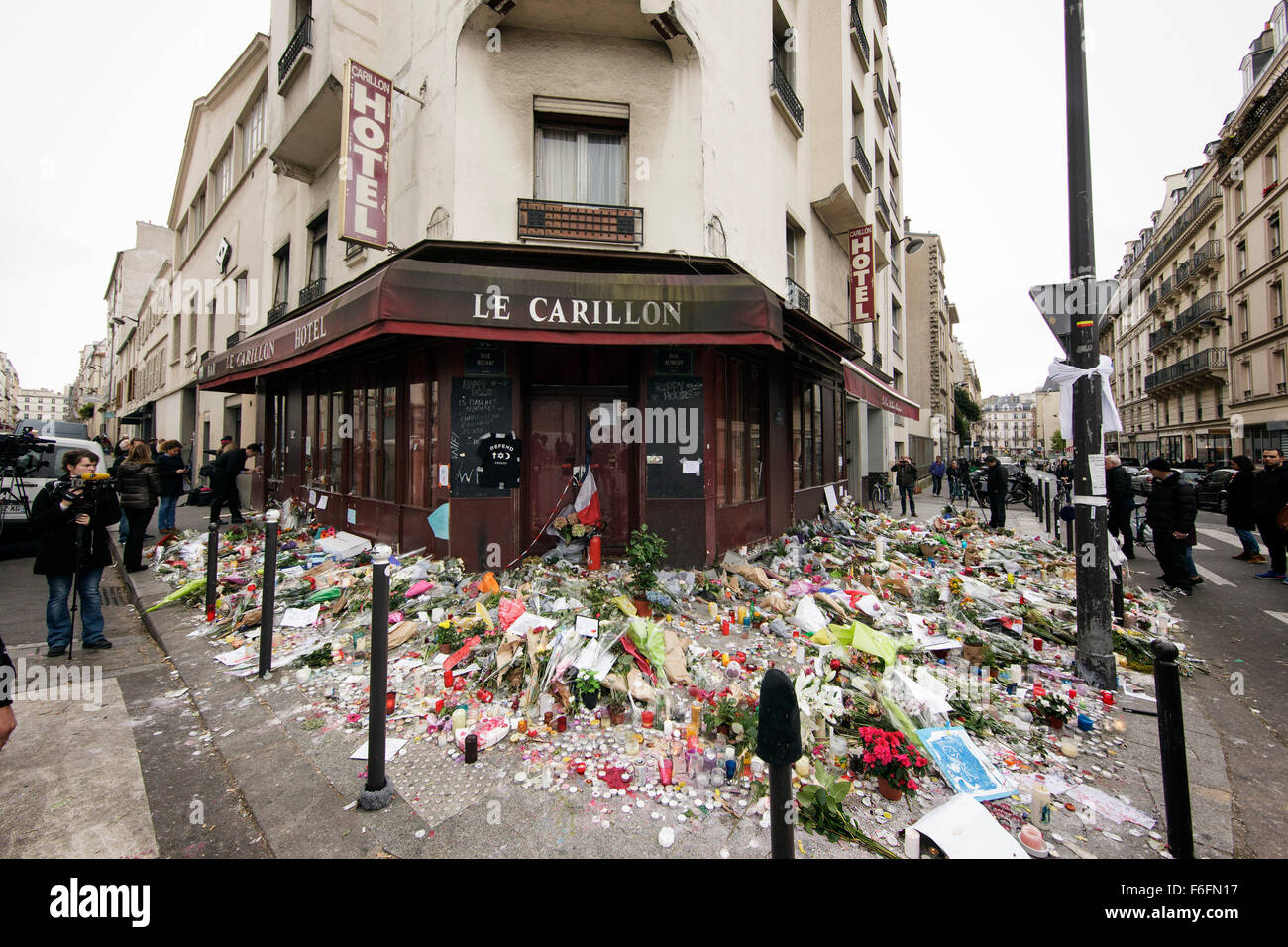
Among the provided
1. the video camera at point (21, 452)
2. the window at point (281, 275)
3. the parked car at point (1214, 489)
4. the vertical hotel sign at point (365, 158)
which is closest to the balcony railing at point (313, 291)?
the window at point (281, 275)

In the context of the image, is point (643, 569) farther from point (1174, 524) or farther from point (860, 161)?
point (860, 161)

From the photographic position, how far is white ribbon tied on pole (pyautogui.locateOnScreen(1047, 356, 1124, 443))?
445cm

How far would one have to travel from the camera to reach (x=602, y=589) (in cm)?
602

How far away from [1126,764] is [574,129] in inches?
351

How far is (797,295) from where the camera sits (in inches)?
428

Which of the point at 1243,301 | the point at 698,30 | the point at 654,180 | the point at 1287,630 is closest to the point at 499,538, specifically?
the point at 654,180

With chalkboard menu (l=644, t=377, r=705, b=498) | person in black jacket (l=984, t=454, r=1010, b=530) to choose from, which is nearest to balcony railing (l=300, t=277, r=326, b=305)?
chalkboard menu (l=644, t=377, r=705, b=498)

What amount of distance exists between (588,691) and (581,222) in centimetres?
602

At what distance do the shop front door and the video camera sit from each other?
911cm

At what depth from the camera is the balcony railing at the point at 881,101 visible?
55.1 feet

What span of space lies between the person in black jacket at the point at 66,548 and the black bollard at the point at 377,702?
167 inches

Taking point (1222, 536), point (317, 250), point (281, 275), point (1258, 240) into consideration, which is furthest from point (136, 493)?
point (1258, 240)

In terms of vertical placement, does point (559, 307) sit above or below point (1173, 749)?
above

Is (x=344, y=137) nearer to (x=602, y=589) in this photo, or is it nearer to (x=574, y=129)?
(x=574, y=129)
